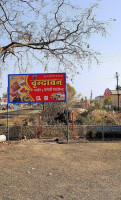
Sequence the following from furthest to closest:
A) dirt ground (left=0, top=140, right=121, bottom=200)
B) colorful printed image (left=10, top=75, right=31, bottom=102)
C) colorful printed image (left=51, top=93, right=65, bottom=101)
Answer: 1. colorful printed image (left=51, top=93, right=65, bottom=101)
2. colorful printed image (left=10, top=75, right=31, bottom=102)
3. dirt ground (left=0, top=140, right=121, bottom=200)

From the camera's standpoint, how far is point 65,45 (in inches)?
413

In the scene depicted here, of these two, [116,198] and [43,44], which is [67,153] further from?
[43,44]

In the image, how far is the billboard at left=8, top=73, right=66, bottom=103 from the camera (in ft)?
36.1

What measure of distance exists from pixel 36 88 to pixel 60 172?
19.1ft

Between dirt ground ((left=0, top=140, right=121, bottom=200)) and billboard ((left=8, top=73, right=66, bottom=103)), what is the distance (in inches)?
96.2

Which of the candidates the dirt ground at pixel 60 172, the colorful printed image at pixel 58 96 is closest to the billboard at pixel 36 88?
the colorful printed image at pixel 58 96

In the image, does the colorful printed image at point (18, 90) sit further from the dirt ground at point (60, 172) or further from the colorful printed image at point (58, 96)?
the dirt ground at point (60, 172)

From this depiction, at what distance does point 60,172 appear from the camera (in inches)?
237

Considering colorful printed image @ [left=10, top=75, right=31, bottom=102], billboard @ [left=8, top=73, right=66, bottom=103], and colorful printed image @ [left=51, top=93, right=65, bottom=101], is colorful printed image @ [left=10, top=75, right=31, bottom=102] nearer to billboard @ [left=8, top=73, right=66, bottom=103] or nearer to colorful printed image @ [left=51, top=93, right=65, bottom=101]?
billboard @ [left=8, top=73, right=66, bottom=103]

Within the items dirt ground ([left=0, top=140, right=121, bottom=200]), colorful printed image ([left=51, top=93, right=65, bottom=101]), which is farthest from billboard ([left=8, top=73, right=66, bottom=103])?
dirt ground ([left=0, top=140, right=121, bottom=200])

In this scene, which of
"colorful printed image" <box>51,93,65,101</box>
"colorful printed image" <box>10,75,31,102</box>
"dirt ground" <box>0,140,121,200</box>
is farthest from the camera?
"colorful printed image" <box>51,93,65,101</box>

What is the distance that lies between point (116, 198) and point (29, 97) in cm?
755

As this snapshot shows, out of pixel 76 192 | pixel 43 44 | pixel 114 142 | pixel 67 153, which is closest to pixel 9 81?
pixel 43 44

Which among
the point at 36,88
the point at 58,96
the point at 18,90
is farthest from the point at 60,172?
the point at 18,90
